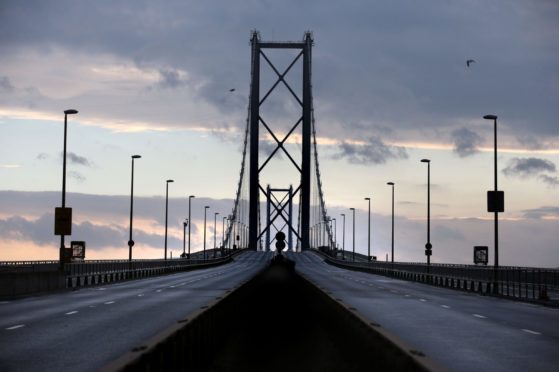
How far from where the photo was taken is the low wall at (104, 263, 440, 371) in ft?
34.2

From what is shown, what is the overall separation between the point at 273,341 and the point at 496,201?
127ft

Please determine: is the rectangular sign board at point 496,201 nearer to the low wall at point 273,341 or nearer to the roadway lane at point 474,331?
the roadway lane at point 474,331

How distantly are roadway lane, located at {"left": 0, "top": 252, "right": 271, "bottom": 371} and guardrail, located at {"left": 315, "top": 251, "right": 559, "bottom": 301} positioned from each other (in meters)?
18.4

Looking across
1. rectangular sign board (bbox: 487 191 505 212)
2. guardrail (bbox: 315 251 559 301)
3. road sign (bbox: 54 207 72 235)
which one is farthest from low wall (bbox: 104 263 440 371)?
rectangular sign board (bbox: 487 191 505 212)

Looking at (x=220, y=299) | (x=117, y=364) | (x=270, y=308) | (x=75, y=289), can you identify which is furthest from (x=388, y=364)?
(x=75, y=289)

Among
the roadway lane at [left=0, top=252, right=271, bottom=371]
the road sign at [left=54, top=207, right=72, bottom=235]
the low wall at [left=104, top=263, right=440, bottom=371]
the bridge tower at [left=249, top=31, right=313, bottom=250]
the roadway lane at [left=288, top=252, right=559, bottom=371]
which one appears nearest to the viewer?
the low wall at [left=104, top=263, right=440, bottom=371]

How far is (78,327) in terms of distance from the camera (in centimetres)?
2630

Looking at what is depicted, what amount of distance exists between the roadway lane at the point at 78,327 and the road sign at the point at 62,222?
42.6ft

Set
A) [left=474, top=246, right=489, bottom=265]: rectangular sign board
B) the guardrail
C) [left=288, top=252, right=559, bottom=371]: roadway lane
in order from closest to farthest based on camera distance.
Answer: [left=288, top=252, right=559, bottom=371]: roadway lane → the guardrail → [left=474, top=246, right=489, bottom=265]: rectangular sign board

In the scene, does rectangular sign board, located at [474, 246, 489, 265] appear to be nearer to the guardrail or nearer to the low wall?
the guardrail

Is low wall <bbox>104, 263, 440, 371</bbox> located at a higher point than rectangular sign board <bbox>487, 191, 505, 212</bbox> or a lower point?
lower

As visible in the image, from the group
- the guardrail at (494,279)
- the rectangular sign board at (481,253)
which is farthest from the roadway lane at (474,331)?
the rectangular sign board at (481,253)

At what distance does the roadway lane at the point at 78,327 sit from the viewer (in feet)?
60.4

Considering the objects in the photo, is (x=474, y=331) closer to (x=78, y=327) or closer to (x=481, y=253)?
(x=78, y=327)
